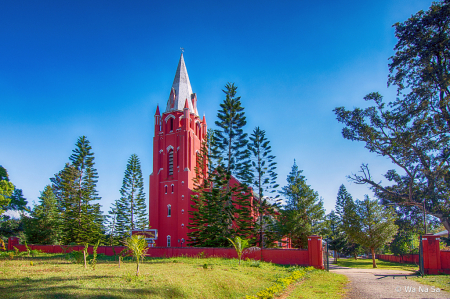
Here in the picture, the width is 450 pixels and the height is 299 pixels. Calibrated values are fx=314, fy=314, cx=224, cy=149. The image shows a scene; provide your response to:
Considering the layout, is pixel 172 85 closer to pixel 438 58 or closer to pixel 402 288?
pixel 438 58

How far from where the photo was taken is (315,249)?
17.1m

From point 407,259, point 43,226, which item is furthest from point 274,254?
point 43,226

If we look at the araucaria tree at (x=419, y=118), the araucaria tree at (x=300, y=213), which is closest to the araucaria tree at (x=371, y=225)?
the araucaria tree at (x=300, y=213)

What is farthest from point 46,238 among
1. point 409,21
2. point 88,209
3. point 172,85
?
point 409,21

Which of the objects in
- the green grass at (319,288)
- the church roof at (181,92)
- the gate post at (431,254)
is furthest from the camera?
the church roof at (181,92)

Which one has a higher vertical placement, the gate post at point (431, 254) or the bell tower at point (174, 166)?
the bell tower at point (174, 166)

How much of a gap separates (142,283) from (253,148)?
796 inches

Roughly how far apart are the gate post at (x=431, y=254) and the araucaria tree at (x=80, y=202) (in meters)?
28.3

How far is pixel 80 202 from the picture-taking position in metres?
32.7

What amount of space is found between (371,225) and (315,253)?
13189 mm

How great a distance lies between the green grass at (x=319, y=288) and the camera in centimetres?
957

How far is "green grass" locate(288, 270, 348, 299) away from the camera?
9.57m

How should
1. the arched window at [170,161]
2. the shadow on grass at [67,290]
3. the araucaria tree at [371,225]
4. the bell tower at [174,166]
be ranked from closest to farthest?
the shadow on grass at [67,290], the araucaria tree at [371,225], the bell tower at [174,166], the arched window at [170,161]

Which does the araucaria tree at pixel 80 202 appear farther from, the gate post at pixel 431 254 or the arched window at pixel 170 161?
the gate post at pixel 431 254
